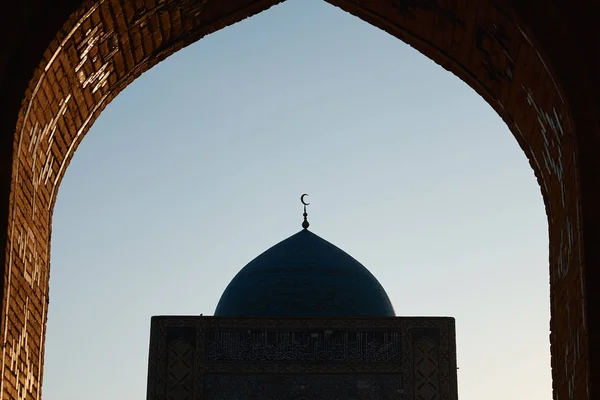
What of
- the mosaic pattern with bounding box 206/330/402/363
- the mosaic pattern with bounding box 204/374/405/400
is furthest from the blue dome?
the mosaic pattern with bounding box 204/374/405/400

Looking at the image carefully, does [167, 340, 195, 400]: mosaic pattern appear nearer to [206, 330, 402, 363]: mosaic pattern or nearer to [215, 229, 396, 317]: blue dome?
[206, 330, 402, 363]: mosaic pattern

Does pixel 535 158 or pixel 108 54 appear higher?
pixel 108 54

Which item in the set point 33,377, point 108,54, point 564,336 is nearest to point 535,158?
point 564,336

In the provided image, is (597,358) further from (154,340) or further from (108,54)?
(154,340)

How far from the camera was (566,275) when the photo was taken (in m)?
4.00

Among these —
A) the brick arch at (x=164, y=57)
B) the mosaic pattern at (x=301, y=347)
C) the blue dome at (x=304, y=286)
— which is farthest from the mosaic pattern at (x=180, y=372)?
the brick arch at (x=164, y=57)

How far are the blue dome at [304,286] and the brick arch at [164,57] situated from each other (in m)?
12.8

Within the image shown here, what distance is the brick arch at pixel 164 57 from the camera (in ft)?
12.7

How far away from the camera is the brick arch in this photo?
12.7 ft

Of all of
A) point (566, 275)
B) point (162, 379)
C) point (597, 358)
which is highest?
point (162, 379)

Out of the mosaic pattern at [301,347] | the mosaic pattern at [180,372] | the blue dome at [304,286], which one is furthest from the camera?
the blue dome at [304,286]

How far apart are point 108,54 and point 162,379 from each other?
11.9 meters

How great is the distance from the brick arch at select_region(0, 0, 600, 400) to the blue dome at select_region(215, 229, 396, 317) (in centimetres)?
1283

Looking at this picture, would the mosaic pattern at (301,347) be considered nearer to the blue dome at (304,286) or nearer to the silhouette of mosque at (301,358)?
the silhouette of mosque at (301,358)
